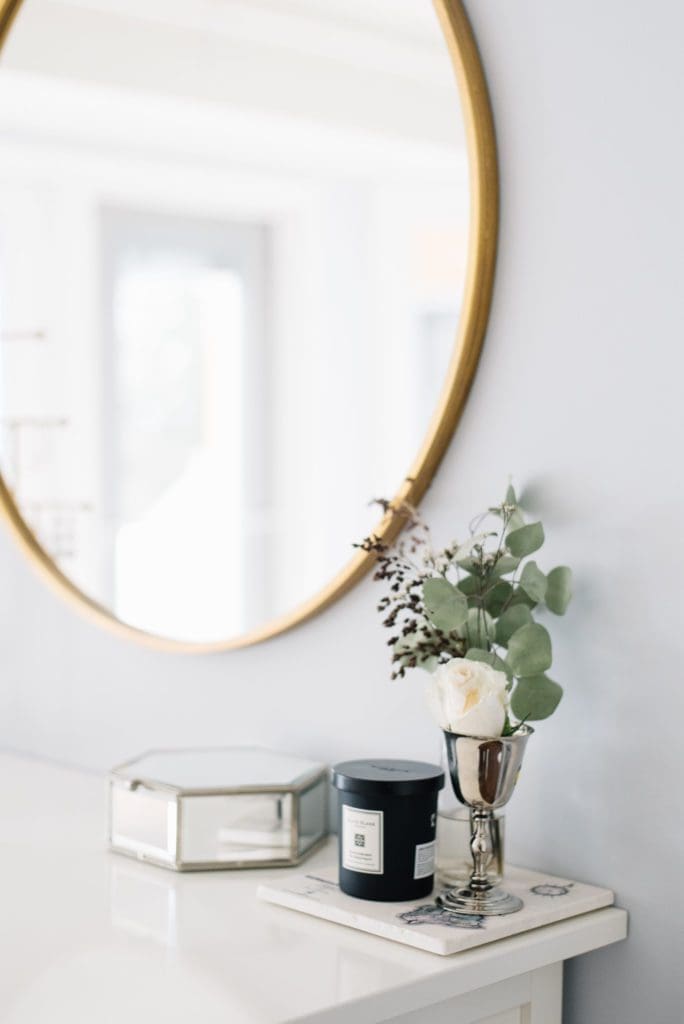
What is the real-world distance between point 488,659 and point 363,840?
0.57ft

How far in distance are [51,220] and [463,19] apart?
0.61m

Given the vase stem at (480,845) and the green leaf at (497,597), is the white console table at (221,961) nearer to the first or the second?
the vase stem at (480,845)

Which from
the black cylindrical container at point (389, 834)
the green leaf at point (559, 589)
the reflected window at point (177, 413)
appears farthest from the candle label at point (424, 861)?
the reflected window at point (177, 413)

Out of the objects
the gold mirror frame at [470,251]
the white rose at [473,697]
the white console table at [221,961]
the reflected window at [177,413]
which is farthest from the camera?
the reflected window at [177,413]

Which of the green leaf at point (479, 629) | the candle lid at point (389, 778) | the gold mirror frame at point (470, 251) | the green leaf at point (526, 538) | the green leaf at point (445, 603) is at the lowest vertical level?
the candle lid at point (389, 778)

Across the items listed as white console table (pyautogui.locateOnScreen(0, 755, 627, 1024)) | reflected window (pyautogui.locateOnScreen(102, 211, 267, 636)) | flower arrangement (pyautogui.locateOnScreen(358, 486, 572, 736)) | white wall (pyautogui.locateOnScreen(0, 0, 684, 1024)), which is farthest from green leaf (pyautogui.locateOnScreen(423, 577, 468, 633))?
reflected window (pyautogui.locateOnScreen(102, 211, 267, 636))

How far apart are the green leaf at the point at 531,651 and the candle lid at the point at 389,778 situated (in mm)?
115

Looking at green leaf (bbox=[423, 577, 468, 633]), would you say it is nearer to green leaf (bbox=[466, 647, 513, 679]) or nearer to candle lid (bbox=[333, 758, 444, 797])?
green leaf (bbox=[466, 647, 513, 679])

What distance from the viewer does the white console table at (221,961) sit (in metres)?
0.81

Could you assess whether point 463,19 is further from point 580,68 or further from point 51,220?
point 51,220

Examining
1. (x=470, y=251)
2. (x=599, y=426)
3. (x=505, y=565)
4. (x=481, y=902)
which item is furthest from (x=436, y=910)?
(x=470, y=251)

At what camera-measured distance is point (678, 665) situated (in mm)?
955

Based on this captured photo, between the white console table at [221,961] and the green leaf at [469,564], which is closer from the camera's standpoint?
the white console table at [221,961]

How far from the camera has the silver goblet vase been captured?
945 millimetres
